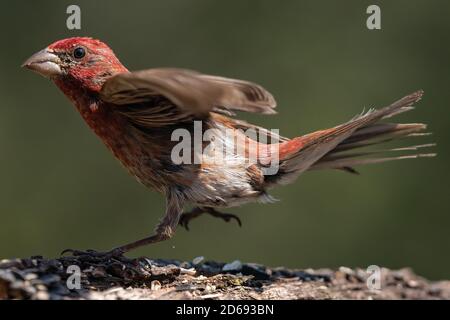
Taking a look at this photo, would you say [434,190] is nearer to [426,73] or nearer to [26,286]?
[426,73]

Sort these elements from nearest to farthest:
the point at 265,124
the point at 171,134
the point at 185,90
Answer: the point at 185,90 → the point at 171,134 → the point at 265,124

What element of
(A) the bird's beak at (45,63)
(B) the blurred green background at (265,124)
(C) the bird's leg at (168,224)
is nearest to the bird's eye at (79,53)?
(A) the bird's beak at (45,63)

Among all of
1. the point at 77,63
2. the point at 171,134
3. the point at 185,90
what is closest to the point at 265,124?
the point at 171,134

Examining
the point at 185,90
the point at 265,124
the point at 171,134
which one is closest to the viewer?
the point at 185,90

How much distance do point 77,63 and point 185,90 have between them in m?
1.60

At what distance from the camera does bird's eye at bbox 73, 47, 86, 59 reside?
535 cm

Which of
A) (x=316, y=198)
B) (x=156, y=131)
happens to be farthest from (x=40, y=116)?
(x=156, y=131)

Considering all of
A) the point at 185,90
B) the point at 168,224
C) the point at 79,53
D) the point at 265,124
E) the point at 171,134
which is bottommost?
the point at 168,224

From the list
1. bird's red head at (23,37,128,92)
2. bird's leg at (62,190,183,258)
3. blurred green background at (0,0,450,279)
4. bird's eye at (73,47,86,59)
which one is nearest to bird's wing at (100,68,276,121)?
bird's red head at (23,37,128,92)

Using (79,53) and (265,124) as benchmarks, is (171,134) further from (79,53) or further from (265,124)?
(265,124)

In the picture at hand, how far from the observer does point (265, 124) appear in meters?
9.80

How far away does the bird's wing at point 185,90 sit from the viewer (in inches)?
157

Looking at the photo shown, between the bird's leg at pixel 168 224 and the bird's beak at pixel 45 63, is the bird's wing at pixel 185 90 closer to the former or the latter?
the bird's beak at pixel 45 63

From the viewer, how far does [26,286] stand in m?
4.11
